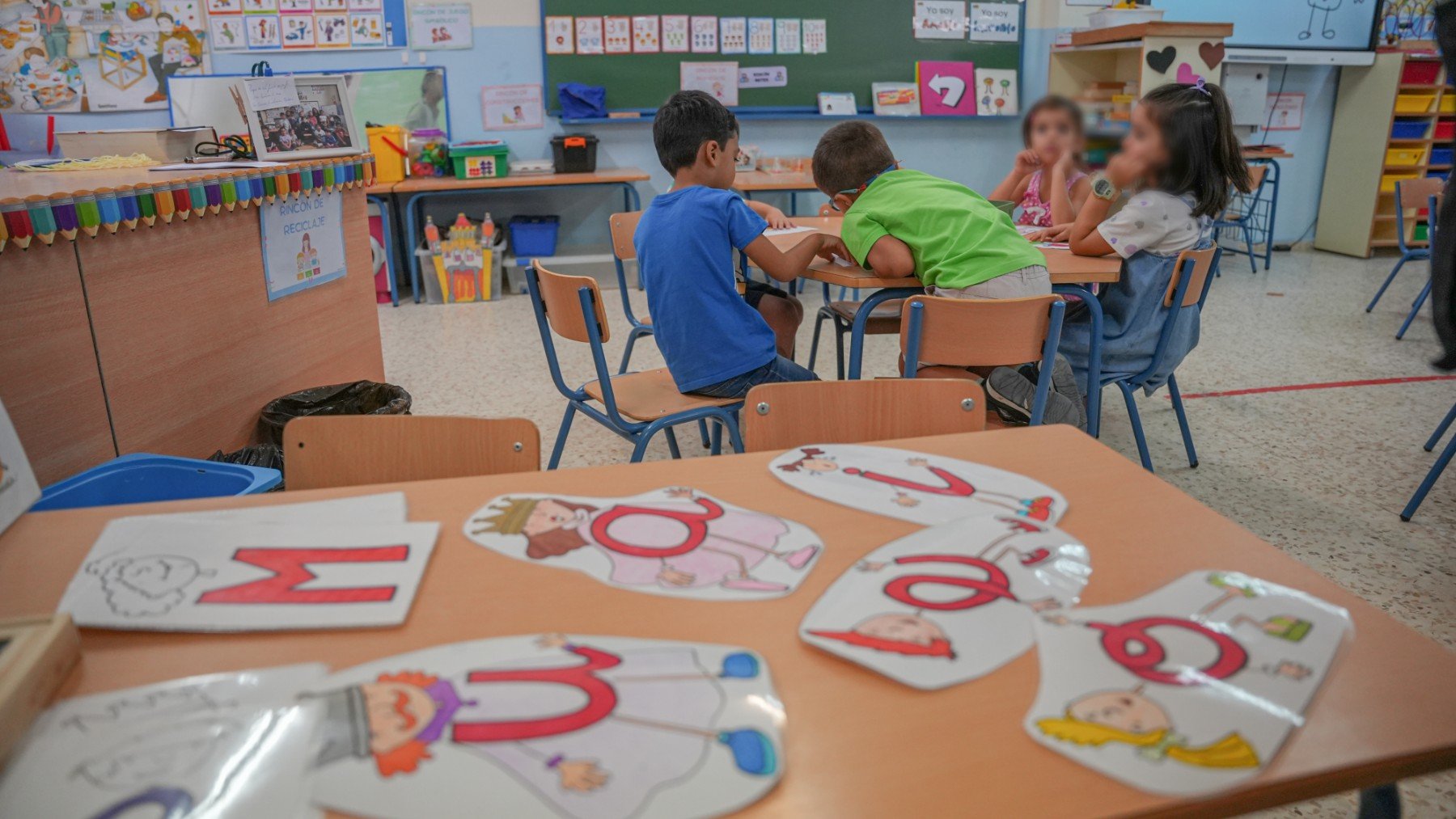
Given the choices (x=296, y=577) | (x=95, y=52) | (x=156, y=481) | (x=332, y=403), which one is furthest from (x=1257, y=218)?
(x=95, y=52)

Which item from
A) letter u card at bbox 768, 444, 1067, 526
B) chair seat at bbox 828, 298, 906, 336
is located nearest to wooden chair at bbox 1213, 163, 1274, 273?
chair seat at bbox 828, 298, 906, 336

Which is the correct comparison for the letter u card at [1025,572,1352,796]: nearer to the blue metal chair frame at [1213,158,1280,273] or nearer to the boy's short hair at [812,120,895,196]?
the boy's short hair at [812,120,895,196]

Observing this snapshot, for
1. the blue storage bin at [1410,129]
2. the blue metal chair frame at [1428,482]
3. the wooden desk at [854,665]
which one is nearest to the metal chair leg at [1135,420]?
the blue metal chair frame at [1428,482]

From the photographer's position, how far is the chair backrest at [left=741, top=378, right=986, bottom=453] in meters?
1.32

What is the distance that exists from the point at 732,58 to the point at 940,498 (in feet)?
15.9

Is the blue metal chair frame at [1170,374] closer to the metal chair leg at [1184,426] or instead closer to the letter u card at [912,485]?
the metal chair leg at [1184,426]

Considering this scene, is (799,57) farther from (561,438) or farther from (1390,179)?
(561,438)

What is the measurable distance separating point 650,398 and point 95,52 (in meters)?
4.42

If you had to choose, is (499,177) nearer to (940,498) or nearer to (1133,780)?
(940,498)

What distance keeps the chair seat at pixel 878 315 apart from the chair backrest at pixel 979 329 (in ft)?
2.16

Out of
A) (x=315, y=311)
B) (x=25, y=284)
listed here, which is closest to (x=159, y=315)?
(x=25, y=284)

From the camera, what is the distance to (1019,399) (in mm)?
2266

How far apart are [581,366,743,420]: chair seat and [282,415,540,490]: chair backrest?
748 mm

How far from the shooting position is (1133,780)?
591mm
